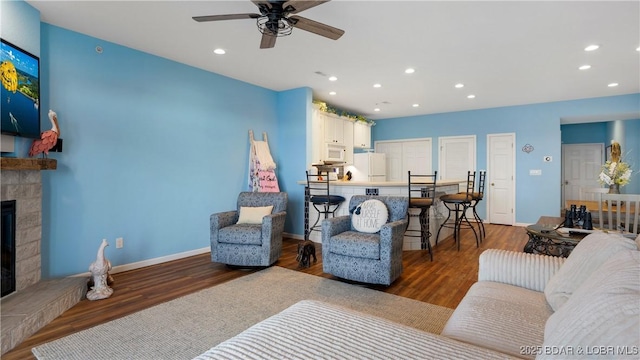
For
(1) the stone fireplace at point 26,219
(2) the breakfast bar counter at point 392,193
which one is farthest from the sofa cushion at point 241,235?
(2) the breakfast bar counter at point 392,193

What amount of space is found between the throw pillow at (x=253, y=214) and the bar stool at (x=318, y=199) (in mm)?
930

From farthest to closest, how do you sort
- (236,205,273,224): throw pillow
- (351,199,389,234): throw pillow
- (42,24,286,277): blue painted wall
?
(236,205,273,224): throw pillow, (351,199,389,234): throw pillow, (42,24,286,277): blue painted wall

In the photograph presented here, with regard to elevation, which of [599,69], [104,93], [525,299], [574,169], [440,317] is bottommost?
[440,317]

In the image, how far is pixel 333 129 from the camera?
625 cm

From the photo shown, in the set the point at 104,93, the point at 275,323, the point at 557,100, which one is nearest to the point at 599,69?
the point at 557,100

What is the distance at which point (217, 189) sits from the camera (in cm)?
458

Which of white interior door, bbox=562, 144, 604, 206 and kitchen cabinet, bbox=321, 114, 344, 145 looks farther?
white interior door, bbox=562, 144, 604, 206

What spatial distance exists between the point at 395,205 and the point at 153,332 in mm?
2440

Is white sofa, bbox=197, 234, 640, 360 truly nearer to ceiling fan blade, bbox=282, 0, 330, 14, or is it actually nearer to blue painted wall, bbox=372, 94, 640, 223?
ceiling fan blade, bbox=282, 0, 330, 14

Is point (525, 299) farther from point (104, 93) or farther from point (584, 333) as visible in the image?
point (104, 93)

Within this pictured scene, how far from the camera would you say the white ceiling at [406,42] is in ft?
8.96

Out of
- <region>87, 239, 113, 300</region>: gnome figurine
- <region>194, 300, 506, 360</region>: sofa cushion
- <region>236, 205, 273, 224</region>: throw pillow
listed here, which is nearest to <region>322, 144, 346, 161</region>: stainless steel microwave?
<region>236, 205, 273, 224</region>: throw pillow

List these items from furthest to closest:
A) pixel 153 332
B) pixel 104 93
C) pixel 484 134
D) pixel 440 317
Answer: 1. pixel 484 134
2. pixel 104 93
3. pixel 440 317
4. pixel 153 332

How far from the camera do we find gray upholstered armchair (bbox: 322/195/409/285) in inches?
115
